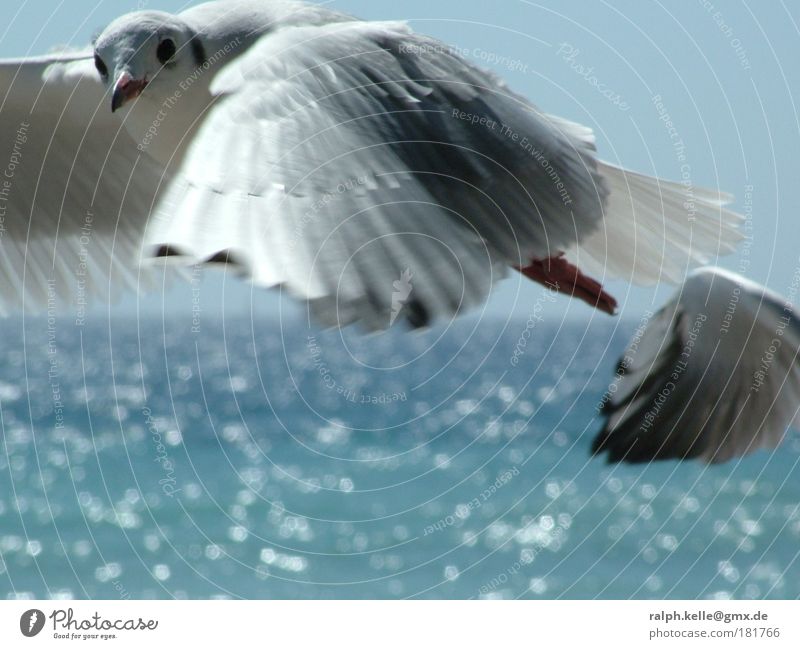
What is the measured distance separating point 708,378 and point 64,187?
130 cm

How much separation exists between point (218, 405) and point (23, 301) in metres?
12.9

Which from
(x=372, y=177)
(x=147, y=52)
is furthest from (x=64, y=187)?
(x=372, y=177)

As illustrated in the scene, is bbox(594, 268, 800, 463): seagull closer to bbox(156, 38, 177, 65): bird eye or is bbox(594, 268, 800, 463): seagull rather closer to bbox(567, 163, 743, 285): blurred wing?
bbox(567, 163, 743, 285): blurred wing

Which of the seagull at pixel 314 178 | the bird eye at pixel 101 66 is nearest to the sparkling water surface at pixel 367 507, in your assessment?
the seagull at pixel 314 178

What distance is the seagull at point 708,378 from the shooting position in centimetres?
192

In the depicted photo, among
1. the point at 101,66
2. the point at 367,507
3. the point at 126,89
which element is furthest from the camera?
the point at 367,507

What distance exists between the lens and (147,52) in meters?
1.73

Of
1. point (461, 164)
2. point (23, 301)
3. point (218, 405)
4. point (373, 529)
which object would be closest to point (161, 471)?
point (373, 529)

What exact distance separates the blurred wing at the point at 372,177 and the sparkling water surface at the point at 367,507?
344 cm

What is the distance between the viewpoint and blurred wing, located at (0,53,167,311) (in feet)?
7.12

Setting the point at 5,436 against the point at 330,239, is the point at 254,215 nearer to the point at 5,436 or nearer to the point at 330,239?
the point at 330,239

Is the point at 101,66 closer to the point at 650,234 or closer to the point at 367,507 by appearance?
the point at 650,234

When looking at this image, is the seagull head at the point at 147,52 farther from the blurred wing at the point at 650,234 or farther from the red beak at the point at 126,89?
the blurred wing at the point at 650,234

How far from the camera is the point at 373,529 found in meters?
9.23
